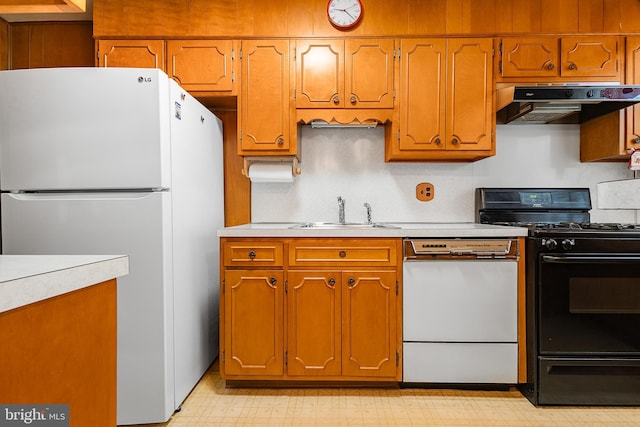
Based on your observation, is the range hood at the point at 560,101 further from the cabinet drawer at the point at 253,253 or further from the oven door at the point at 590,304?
the cabinet drawer at the point at 253,253

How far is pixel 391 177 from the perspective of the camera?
9.00 feet

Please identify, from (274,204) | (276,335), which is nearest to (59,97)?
(274,204)

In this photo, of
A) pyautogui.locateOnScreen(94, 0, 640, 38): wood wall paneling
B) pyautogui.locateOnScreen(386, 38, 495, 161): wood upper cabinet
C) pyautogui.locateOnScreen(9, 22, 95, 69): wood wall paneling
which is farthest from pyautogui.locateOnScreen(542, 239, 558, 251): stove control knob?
pyautogui.locateOnScreen(9, 22, 95, 69): wood wall paneling

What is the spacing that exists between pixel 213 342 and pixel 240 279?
24.7 inches

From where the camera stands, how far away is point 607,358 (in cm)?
200

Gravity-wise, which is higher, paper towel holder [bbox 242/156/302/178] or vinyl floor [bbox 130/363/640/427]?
paper towel holder [bbox 242/156/302/178]

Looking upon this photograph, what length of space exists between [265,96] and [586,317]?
7.02 feet

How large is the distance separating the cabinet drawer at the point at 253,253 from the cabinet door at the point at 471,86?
132cm

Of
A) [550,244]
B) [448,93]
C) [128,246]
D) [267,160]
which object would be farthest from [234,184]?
[550,244]

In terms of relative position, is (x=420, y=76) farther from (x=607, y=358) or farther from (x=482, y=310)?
(x=607, y=358)

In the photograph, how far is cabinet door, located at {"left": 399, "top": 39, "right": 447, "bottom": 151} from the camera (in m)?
2.38

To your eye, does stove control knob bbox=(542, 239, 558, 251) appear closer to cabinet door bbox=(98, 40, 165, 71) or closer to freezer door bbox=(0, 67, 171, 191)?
freezer door bbox=(0, 67, 171, 191)

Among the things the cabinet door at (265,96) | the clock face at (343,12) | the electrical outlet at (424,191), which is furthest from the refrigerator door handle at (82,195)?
the electrical outlet at (424,191)

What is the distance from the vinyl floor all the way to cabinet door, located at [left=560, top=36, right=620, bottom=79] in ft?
6.18
